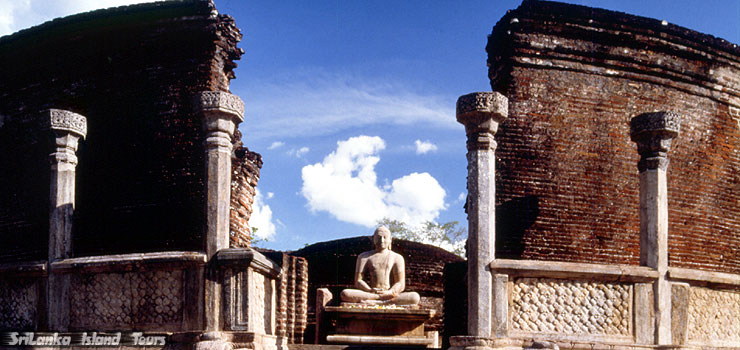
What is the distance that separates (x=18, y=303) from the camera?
8.70 m

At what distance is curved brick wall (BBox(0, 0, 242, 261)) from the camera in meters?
11.0

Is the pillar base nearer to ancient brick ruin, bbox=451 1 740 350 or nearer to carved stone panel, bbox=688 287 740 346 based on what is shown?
ancient brick ruin, bbox=451 1 740 350

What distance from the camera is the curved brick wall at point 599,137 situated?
34.2 feet

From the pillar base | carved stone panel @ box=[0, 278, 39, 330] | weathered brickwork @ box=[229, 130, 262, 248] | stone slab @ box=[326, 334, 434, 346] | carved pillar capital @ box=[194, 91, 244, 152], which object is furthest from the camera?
weathered brickwork @ box=[229, 130, 262, 248]

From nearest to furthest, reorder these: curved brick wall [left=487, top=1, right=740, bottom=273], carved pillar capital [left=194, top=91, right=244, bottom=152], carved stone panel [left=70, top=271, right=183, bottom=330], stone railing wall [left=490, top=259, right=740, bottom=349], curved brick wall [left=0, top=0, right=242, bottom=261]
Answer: stone railing wall [left=490, top=259, right=740, bottom=349] → carved stone panel [left=70, top=271, right=183, bottom=330] → carved pillar capital [left=194, top=91, right=244, bottom=152] → curved brick wall [left=487, top=1, right=740, bottom=273] → curved brick wall [left=0, top=0, right=242, bottom=261]

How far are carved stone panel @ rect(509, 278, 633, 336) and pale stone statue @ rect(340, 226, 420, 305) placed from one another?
1.90 m

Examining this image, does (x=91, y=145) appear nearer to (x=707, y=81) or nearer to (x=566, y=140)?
(x=566, y=140)

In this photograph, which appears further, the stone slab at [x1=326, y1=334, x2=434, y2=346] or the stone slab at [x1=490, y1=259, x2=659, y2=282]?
the stone slab at [x1=326, y1=334, x2=434, y2=346]

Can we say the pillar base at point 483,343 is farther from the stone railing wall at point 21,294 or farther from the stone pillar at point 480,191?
the stone railing wall at point 21,294

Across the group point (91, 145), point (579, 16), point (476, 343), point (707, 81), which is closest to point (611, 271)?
point (476, 343)

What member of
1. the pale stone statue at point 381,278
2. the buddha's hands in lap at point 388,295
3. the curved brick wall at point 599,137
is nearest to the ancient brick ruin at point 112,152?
the pale stone statue at point 381,278

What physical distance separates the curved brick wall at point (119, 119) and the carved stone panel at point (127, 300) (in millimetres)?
2522

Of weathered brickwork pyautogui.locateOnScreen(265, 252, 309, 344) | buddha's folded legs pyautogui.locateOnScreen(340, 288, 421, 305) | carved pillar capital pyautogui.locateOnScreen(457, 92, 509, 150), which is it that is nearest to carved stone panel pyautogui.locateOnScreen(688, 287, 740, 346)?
carved pillar capital pyautogui.locateOnScreen(457, 92, 509, 150)

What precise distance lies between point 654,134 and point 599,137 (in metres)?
2.34
